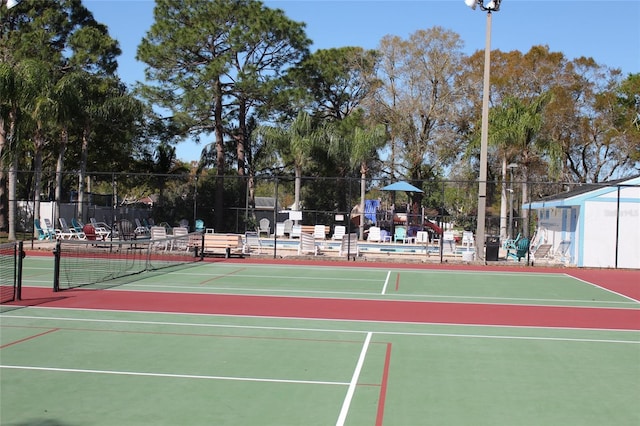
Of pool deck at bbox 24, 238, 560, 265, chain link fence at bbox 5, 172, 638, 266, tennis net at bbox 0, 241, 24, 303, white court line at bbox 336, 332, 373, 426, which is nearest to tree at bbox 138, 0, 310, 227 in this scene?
chain link fence at bbox 5, 172, 638, 266

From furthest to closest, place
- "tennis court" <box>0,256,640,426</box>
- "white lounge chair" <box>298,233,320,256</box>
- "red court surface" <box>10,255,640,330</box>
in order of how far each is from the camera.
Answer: "white lounge chair" <box>298,233,320,256</box>, "red court surface" <box>10,255,640,330</box>, "tennis court" <box>0,256,640,426</box>

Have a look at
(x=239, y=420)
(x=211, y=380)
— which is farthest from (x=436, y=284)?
(x=239, y=420)

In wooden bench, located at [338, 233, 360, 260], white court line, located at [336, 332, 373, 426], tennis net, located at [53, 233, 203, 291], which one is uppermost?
wooden bench, located at [338, 233, 360, 260]

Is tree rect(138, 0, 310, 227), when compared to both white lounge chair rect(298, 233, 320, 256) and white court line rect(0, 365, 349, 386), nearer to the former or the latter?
white lounge chair rect(298, 233, 320, 256)

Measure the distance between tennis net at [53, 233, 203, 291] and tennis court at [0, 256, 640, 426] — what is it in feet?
3.06

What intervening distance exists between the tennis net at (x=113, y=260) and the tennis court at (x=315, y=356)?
36.7 inches

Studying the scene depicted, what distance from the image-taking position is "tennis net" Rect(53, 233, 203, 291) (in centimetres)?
1591

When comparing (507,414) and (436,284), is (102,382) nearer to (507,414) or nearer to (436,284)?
(507,414)

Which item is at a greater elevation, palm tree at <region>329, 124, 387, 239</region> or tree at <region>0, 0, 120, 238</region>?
tree at <region>0, 0, 120, 238</region>

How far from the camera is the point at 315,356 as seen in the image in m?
8.52

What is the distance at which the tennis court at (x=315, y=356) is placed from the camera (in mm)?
6230

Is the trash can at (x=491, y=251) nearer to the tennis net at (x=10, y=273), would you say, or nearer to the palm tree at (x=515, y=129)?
the palm tree at (x=515, y=129)

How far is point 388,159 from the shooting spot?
43375 mm

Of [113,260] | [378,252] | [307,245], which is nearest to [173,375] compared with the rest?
[113,260]
